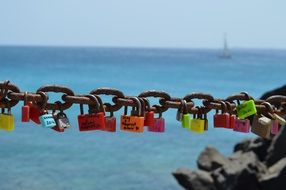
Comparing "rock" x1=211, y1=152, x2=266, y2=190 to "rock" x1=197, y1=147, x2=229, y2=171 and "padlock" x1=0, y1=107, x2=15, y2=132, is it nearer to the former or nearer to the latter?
"rock" x1=197, y1=147, x2=229, y2=171

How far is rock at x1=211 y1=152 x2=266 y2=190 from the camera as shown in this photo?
697 inches

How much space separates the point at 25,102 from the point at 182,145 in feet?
131

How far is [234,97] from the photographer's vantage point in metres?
3.32

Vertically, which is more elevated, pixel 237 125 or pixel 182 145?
pixel 237 125

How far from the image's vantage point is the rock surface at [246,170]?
1781cm

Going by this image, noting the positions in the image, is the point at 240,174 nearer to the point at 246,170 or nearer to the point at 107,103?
the point at 246,170

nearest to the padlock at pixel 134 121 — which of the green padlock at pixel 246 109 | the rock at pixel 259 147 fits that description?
the green padlock at pixel 246 109

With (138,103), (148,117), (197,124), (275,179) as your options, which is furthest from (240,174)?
(138,103)

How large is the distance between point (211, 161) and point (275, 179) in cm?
345

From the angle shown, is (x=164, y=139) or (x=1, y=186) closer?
(x=1, y=186)

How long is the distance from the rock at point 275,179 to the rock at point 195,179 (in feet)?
6.17

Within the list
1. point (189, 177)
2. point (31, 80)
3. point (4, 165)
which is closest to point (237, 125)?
point (189, 177)

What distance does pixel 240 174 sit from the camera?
17875 millimetres

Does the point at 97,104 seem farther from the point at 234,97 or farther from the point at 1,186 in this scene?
the point at 1,186
